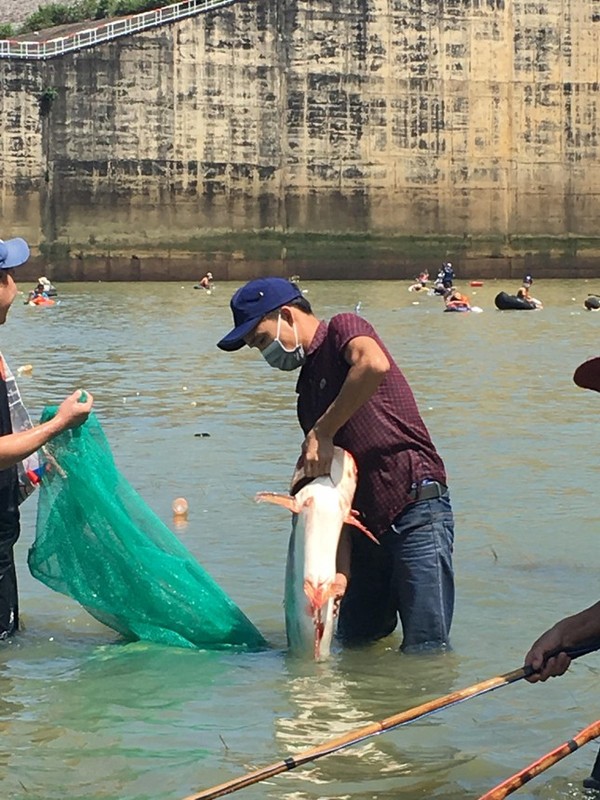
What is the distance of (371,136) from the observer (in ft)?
152

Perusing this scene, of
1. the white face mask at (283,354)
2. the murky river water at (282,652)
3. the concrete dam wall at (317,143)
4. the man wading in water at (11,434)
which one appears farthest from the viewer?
the concrete dam wall at (317,143)

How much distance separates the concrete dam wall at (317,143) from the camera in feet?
145

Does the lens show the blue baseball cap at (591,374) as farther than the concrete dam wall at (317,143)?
No

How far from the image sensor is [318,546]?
19.2 ft

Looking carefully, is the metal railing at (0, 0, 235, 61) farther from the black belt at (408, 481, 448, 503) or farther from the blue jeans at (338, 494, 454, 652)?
the black belt at (408, 481, 448, 503)

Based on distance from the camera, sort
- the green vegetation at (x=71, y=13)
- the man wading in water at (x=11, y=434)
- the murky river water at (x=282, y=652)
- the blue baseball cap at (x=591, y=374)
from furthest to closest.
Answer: the green vegetation at (x=71, y=13), the man wading in water at (x=11, y=434), the murky river water at (x=282, y=652), the blue baseball cap at (x=591, y=374)

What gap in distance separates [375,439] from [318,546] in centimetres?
44

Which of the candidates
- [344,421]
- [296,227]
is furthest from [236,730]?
[296,227]

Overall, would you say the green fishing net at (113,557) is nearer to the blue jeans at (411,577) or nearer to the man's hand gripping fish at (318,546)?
the man's hand gripping fish at (318,546)

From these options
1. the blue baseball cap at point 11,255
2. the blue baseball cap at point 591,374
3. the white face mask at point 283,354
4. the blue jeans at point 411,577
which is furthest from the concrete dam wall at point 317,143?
the blue baseball cap at point 591,374

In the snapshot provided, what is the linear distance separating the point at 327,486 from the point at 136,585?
3.46 ft

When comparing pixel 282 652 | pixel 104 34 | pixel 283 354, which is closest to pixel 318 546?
pixel 283 354

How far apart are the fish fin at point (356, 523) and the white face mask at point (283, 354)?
57 cm

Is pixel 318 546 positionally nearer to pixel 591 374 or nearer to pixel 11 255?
pixel 11 255
